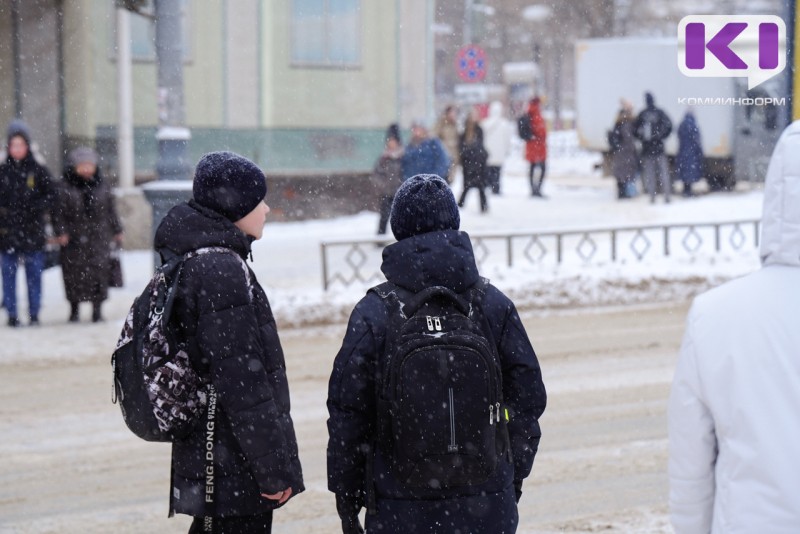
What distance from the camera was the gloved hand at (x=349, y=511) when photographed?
315cm

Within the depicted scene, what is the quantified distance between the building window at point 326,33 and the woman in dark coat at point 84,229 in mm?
8490

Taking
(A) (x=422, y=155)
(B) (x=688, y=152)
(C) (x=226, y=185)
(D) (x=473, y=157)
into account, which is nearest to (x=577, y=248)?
(A) (x=422, y=155)

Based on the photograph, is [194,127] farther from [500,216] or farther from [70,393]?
[70,393]

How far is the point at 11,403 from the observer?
8031 mm

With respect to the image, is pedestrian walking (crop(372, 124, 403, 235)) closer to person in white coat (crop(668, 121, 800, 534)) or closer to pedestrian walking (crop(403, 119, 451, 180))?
pedestrian walking (crop(403, 119, 451, 180))

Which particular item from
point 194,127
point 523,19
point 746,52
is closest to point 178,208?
point 746,52

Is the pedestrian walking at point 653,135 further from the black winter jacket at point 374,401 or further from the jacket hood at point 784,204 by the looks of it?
the jacket hood at point 784,204

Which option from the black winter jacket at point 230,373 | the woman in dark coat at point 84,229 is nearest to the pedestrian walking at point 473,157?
the woman in dark coat at point 84,229

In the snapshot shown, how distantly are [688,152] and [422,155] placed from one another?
9195 millimetres

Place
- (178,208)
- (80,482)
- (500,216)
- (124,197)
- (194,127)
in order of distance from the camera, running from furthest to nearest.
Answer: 1. (500,216)
2. (194,127)
3. (124,197)
4. (80,482)
5. (178,208)

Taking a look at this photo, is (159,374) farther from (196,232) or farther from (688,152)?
(688,152)

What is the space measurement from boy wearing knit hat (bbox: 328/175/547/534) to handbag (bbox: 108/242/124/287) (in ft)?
27.2

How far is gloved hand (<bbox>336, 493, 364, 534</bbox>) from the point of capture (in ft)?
10.3

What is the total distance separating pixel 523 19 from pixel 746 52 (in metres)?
43.5
